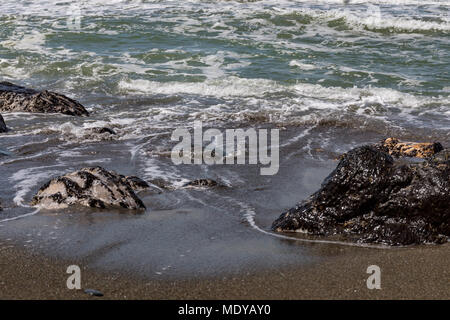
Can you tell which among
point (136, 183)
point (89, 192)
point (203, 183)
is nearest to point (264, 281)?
point (89, 192)

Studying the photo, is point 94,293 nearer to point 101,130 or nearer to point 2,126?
point 101,130

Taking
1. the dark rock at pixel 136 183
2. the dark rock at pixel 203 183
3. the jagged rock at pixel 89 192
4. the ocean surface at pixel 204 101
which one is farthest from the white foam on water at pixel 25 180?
the dark rock at pixel 203 183

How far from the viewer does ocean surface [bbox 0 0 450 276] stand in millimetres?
4746

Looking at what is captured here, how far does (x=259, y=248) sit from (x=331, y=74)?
893 centimetres

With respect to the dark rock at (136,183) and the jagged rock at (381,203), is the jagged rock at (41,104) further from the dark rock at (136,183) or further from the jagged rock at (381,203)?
the jagged rock at (381,203)

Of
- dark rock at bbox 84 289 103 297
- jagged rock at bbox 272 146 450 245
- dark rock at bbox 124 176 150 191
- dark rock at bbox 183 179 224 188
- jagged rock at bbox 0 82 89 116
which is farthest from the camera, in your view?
jagged rock at bbox 0 82 89 116

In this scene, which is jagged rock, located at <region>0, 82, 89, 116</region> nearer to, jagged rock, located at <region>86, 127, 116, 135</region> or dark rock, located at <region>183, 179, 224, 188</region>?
jagged rock, located at <region>86, 127, 116, 135</region>

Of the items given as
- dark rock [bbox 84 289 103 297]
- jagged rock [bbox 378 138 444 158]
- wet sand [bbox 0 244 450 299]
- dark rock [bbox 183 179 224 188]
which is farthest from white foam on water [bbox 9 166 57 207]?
jagged rock [bbox 378 138 444 158]

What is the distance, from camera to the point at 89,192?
17.5ft

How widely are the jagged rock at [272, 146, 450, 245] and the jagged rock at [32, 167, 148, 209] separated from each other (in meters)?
1.48

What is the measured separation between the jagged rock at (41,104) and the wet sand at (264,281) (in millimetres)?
5829
